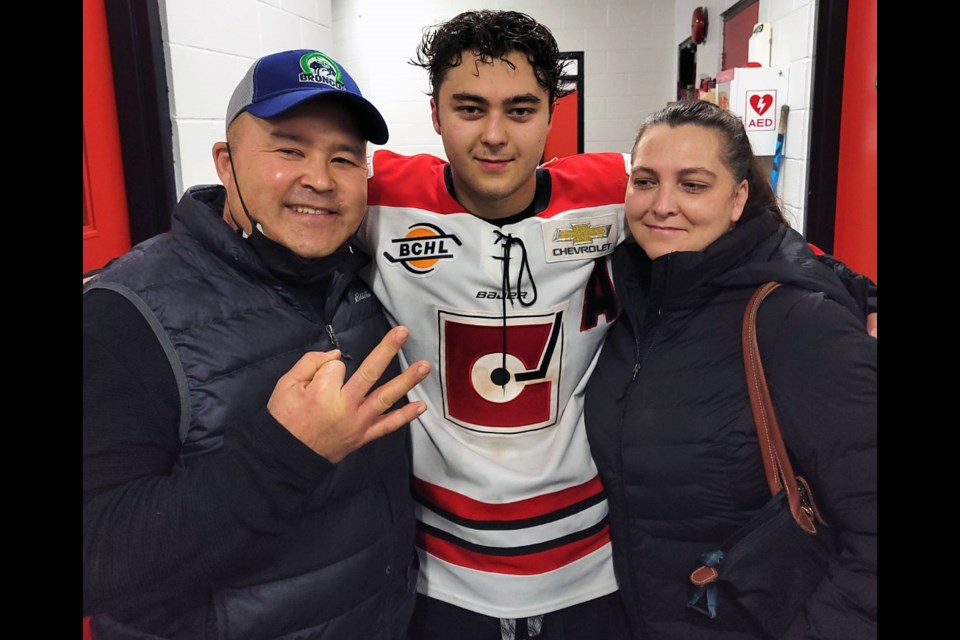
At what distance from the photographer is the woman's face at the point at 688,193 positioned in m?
1.20

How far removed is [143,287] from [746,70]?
2650 millimetres

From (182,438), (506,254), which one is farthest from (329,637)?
(506,254)

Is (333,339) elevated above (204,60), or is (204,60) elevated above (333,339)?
(204,60)

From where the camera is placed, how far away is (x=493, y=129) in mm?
1307

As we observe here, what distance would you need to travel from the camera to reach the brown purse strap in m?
1.02

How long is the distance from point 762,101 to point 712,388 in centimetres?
204

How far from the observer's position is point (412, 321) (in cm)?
134

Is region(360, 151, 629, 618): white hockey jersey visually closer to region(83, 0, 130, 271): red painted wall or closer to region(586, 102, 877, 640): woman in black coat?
region(586, 102, 877, 640): woman in black coat

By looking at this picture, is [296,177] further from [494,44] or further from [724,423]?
[724,423]

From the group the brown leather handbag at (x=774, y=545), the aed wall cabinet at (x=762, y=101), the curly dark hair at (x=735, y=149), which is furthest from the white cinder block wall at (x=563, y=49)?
the brown leather handbag at (x=774, y=545)

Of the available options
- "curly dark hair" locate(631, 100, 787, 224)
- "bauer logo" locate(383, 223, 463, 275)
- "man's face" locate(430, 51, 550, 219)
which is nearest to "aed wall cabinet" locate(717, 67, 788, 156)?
"curly dark hair" locate(631, 100, 787, 224)

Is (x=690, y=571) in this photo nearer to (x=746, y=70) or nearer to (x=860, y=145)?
(x=860, y=145)

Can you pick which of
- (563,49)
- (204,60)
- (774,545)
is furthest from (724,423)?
(563,49)

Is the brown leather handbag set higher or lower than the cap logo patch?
lower
